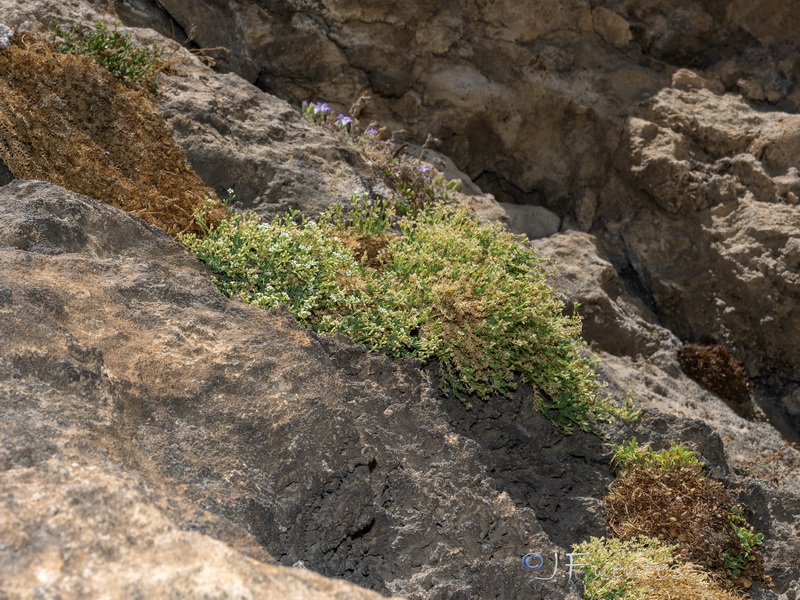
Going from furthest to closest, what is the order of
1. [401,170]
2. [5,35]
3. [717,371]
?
[717,371] → [401,170] → [5,35]

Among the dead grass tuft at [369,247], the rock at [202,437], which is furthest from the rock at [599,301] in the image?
the rock at [202,437]

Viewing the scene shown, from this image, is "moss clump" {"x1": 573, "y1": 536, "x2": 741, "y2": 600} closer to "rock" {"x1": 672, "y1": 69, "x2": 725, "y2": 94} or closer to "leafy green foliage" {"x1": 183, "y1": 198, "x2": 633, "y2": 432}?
"leafy green foliage" {"x1": 183, "y1": 198, "x2": 633, "y2": 432}

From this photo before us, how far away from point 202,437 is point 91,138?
301cm

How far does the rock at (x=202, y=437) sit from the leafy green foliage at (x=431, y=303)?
0.33m

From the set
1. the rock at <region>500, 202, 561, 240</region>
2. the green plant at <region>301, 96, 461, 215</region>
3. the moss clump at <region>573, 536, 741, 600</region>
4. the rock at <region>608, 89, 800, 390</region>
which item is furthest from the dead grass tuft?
the rock at <region>608, 89, 800, 390</region>

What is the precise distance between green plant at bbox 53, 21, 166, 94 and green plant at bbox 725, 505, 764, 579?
5.02 metres

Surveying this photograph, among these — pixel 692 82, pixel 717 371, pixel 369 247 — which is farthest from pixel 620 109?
pixel 369 247

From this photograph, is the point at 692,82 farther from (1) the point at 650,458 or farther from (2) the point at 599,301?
(1) the point at 650,458

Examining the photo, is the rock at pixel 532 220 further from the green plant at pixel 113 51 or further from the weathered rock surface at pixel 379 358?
the green plant at pixel 113 51

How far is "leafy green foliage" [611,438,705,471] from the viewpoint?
5078 millimetres

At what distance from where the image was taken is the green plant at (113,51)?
5.99 metres

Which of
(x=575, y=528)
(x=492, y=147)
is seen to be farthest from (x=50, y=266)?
(x=492, y=147)

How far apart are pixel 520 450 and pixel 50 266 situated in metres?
2.79

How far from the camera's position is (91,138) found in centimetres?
538
